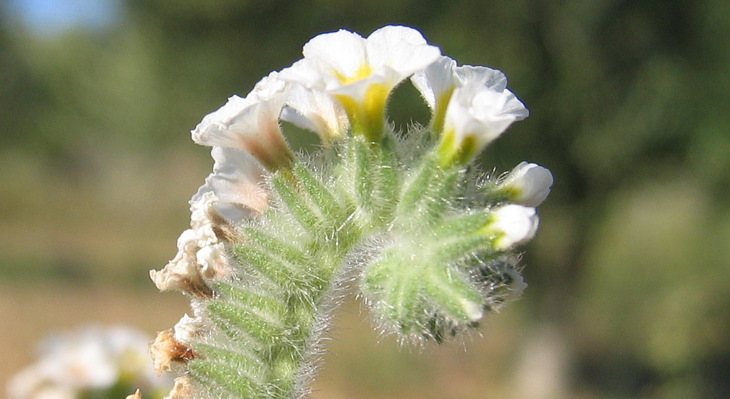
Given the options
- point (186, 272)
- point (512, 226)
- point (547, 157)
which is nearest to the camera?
point (512, 226)

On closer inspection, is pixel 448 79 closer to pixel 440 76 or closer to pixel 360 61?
pixel 440 76

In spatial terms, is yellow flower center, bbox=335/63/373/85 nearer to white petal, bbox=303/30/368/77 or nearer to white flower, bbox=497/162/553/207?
white petal, bbox=303/30/368/77

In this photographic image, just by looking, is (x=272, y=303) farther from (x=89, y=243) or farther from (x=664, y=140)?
(x=89, y=243)

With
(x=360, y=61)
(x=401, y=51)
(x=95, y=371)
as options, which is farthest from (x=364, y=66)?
(x=95, y=371)

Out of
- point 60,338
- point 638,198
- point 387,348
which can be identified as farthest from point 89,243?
point 60,338

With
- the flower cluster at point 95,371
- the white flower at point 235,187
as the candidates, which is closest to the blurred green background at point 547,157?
the flower cluster at point 95,371

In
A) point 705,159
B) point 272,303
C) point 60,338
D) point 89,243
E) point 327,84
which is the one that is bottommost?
point 272,303

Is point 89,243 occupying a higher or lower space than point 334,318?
higher

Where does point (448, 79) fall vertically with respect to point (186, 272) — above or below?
above
